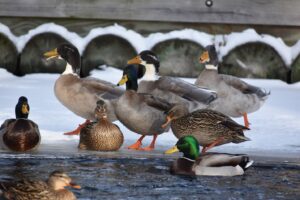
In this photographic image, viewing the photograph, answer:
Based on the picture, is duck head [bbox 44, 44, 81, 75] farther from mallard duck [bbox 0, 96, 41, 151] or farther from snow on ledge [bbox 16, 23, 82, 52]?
snow on ledge [bbox 16, 23, 82, 52]

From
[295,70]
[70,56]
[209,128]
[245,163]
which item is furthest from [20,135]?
[295,70]

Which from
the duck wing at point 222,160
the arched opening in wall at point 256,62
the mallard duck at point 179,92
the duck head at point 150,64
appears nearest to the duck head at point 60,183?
the duck wing at point 222,160

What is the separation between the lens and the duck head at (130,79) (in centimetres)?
1085

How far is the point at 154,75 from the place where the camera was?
464 inches

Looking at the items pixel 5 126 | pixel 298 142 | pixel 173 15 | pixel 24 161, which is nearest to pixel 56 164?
pixel 24 161

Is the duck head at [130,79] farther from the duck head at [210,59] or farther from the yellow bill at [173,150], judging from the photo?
the duck head at [210,59]

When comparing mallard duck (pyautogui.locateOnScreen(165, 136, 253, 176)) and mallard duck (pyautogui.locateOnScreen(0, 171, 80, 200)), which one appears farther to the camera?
mallard duck (pyautogui.locateOnScreen(165, 136, 253, 176))

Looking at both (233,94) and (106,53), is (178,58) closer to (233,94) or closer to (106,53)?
(106,53)

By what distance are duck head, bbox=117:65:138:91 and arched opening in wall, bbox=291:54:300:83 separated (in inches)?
196

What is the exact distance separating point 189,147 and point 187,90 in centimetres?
215

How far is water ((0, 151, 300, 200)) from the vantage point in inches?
323

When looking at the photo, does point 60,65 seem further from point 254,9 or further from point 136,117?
point 136,117

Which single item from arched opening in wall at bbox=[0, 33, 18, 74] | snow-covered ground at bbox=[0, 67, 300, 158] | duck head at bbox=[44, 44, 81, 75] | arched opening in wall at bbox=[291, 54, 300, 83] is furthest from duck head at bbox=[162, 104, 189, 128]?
arched opening in wall at bbox=[0, 33, 18, 74]

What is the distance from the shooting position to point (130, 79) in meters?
10.9
